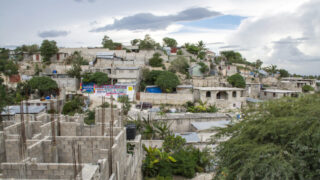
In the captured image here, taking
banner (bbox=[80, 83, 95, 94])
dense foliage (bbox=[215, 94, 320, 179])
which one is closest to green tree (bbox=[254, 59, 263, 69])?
banner (bbox=[80, 83, 95, 94])

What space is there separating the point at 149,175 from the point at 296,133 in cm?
739

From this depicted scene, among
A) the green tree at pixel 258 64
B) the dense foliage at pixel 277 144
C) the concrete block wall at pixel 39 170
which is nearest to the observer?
the concrete block wall at pixel 39 170

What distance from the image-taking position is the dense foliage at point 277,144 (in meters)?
5.93

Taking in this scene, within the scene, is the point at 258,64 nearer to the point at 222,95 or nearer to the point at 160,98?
the point at 222,95

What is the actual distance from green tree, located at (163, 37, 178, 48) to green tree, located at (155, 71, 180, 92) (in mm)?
28238

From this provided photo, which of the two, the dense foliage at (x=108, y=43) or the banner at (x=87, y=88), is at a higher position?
the dense foliage at (x=108, y=43)

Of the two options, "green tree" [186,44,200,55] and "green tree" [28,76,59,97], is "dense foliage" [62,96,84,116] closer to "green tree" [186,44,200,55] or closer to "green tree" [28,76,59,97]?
"green tree" [28,76,59,97]

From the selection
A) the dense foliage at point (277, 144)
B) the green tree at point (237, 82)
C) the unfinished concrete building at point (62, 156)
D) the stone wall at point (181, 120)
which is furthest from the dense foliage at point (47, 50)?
the dense foliage at point (277, 144)

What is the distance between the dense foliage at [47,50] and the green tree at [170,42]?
87.5ft

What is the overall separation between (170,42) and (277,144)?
4985cm

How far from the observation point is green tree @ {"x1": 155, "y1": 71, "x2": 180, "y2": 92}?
89.6 ft

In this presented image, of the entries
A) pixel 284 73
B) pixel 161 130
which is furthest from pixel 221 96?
pixel 284 73

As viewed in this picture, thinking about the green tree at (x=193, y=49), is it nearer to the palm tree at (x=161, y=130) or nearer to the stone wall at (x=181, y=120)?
the stone wall at (x=181, y=120)

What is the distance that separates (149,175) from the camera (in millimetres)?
11406
